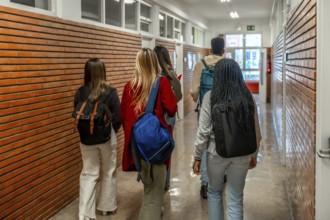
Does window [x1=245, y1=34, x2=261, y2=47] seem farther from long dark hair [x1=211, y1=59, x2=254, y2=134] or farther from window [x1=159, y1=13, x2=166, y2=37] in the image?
long dark hair [x1=211, y1=59, x2=254, y2=134]

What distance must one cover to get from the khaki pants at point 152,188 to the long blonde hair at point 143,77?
49 cm

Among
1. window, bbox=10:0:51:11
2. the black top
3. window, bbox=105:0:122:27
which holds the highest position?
window, bbox=105:0:122:27

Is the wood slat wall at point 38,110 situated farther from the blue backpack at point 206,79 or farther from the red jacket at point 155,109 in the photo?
the blue backpack at point 206,79

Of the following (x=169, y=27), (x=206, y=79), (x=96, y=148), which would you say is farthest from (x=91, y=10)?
(x=169, y=27)

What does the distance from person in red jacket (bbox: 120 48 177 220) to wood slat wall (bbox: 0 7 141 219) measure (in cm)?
94

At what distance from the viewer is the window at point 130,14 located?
632cm

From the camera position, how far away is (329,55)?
6.18ft

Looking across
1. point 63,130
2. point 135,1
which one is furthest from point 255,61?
point 63,130

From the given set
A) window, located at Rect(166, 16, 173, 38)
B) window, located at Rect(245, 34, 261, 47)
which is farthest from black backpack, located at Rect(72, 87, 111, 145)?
window, located at Rect(245, 34, 261, 47)

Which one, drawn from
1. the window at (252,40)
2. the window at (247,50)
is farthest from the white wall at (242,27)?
the window at (247,50)

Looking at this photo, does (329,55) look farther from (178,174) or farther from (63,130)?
(178,174)

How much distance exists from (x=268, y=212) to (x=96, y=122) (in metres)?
1.93

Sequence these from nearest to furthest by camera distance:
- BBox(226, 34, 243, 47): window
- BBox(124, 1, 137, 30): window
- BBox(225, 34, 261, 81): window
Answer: BBox(124, 1, 137, 30): window < BBox(225, 34, 261, 81): window < BBox(226, 34, 243, 47): window

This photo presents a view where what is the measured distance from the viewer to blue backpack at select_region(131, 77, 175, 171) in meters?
2.73
